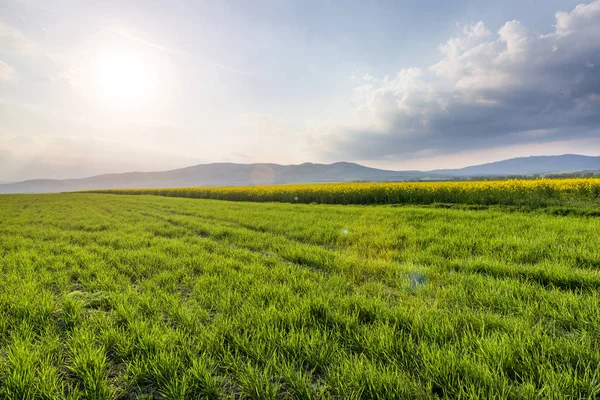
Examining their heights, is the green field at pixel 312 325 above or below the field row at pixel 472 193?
below

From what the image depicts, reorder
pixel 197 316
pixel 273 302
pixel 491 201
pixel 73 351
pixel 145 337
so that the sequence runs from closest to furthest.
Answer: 1. pixel 73 351
2. pixel 145 337
3. pixel 197 316
4. pixel 273 302
5. pixel 491 201

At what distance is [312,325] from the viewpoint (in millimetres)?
2996

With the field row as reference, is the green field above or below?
below

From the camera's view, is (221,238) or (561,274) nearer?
(561,274)

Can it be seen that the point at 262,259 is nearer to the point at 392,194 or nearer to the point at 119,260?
the point at 119,260

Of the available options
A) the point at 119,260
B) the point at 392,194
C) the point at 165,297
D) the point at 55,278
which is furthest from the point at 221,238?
the point at 392,194

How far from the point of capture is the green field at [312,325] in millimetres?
2072

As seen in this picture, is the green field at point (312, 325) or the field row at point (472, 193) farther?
the field row at point (472, 193)

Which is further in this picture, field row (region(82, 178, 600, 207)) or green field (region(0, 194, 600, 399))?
field row (region(82, 178, 600, 207))

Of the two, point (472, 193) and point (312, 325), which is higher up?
point (472, 193)

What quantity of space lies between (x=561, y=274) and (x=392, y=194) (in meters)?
19.0

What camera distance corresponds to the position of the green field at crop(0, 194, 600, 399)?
6.80 feet

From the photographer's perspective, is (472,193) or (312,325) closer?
(312,325)

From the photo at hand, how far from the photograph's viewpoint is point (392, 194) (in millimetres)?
22344
